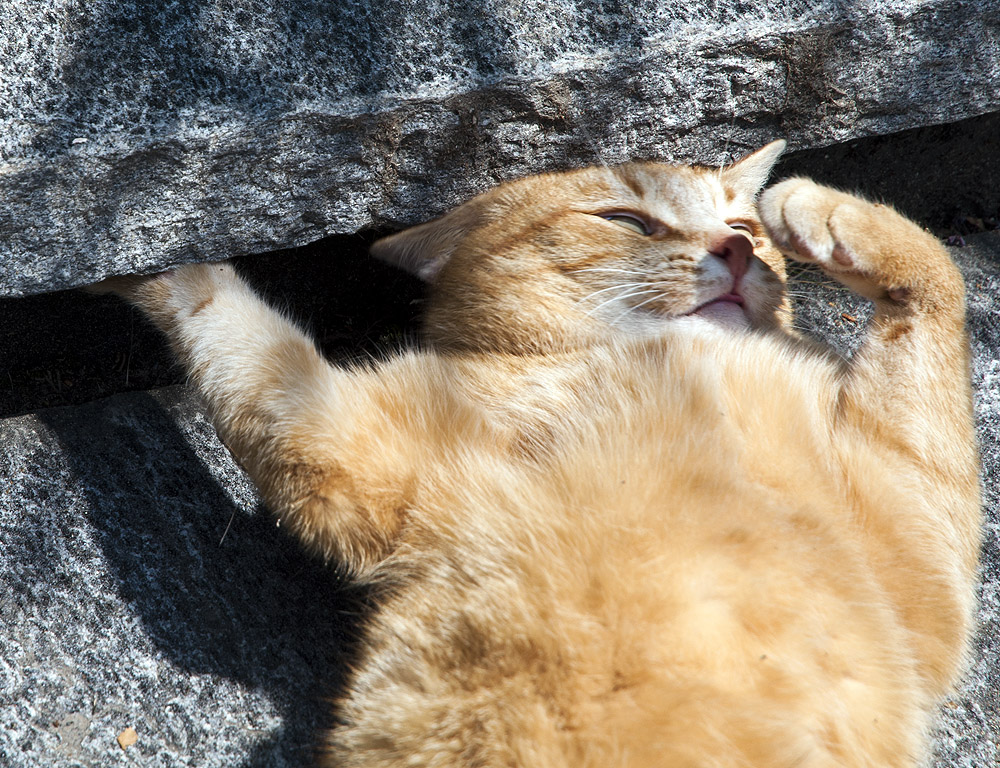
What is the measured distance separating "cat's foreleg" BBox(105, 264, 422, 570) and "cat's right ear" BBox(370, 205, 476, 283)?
0.34m

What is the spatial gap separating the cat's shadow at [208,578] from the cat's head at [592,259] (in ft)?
2.21

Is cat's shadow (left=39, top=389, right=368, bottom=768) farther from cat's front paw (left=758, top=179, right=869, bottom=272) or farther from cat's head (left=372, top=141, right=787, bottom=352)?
cat's front paw (left=758, top=179, right=869, bottom=272)

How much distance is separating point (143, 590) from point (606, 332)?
47.4 inches

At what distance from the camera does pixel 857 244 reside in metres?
1.80

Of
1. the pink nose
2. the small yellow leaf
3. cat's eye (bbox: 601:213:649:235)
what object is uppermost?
the pink nose

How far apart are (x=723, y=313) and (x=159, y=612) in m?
1.46

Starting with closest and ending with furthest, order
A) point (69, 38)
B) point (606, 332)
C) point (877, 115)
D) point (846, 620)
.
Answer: point (846, 620), point (69, 38), point (606, 332), point (877, 115)

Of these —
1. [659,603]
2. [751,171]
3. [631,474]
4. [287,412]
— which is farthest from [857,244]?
[287,412]

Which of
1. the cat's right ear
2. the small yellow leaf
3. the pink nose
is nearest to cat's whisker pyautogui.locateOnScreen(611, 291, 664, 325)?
the pink nose

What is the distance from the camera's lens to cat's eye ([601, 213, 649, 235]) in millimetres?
1980

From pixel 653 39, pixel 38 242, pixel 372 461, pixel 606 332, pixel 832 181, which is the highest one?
pixel 653 39

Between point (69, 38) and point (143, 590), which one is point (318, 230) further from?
point (143, 590)

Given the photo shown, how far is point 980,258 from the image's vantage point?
273 centimetres

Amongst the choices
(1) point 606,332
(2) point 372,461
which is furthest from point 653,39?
(2) point 372,461
